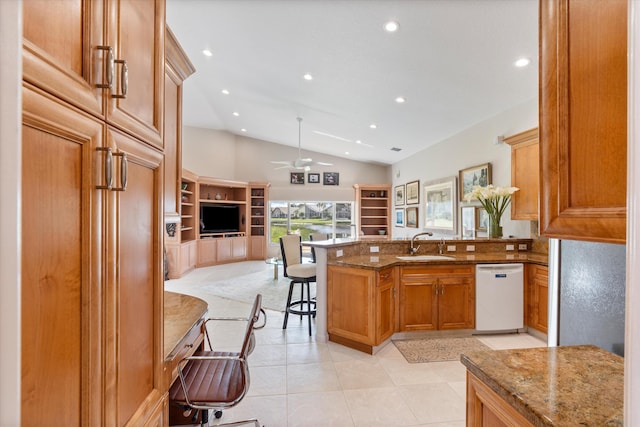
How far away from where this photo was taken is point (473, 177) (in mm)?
4730

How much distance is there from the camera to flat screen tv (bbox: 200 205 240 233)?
7691 millimetres

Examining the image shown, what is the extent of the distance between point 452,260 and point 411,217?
3.82m

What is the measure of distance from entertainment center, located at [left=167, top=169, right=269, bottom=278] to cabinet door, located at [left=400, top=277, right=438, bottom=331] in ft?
16.7

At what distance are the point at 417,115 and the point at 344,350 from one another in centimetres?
369

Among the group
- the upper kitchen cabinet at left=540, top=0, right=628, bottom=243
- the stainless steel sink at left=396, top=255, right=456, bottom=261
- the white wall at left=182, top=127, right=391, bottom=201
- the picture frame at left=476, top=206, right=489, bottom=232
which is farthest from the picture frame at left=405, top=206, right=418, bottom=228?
the upper kitchen cabinet at left=540, top=0, right=628, bottom=243

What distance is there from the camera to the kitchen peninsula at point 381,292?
2.99m

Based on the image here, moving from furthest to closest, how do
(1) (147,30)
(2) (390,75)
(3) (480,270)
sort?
(2) (390,75) → (3) (480,270) → (1) (147,30)

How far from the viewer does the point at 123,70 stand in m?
0.73

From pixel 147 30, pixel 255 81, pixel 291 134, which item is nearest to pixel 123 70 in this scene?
pixel 147 30

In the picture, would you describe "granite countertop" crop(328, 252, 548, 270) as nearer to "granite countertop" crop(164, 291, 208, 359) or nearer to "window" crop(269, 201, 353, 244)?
"granite countertop" crop(164, 291, 208, 359)

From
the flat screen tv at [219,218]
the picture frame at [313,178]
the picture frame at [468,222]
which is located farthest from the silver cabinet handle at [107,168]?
the picture frame at [313,178]

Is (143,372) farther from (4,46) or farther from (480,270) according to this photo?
(480,270)

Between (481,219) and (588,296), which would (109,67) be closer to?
(588,296)

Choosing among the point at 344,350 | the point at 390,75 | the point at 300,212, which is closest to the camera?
the point at 344,350
